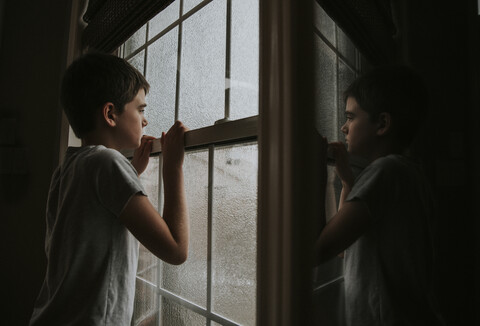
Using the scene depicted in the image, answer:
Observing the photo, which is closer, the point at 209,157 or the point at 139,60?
the point at 209,157

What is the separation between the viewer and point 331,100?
0.53m

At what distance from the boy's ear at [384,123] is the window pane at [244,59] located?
438mm

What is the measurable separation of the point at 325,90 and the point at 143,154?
2.43ft

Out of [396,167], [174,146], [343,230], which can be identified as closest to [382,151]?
[396,167]

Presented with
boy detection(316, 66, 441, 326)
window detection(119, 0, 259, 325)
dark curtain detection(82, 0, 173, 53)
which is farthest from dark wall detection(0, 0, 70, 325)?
boy detection(316, 66, 441, 326)

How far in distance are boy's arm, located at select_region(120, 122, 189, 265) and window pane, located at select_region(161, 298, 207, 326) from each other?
0.97 ft

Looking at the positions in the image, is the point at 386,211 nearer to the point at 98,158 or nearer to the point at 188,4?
the point at 98,158

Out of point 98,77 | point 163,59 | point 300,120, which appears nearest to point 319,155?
point 300,120

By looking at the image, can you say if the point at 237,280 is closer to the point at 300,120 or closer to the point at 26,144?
the point at 300,120

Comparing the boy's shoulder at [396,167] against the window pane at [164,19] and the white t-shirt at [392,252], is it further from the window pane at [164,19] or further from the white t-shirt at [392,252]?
the window pane at [164,19]

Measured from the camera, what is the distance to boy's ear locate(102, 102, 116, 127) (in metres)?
0.91

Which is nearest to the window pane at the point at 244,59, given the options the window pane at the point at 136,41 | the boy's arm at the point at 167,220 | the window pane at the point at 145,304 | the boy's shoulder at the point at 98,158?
the boy's arm at the point at 167,220

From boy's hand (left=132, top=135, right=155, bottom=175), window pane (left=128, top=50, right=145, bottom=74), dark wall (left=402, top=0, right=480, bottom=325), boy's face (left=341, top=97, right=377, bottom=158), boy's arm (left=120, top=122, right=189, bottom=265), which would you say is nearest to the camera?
dark wall (left=402, top=0, right=480, bottom=325)

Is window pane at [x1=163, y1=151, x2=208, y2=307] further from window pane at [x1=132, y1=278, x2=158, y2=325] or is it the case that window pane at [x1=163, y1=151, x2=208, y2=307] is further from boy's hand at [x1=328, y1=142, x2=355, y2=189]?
boy's hand at [x1=328, y1=142, x2=355, y2=189]
